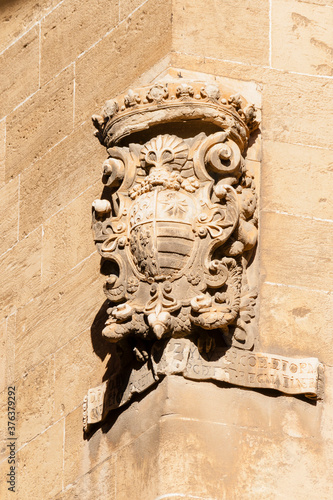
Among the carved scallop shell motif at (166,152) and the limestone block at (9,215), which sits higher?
the limestone block at (9,215)

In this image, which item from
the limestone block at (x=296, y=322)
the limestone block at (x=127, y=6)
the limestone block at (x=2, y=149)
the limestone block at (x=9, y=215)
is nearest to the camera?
the limestone block at (x=296, y=322)

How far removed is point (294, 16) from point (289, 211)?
3.45 feet

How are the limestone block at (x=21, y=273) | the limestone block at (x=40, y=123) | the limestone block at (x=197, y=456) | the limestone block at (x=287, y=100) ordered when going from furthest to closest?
the limestone block at (x=40, y=123)
the limestone block at (x=21, y=273)
the limestone block at (x=287, y=100)
the limestone block at (x=197, y=456)

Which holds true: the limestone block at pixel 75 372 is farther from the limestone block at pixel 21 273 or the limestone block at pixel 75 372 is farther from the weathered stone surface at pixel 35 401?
the limestone block at pixel 21 273

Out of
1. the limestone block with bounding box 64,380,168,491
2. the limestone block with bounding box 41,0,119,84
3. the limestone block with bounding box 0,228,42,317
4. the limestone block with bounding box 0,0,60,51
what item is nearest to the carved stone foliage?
the limestone block with bounding box 64,380,168,491

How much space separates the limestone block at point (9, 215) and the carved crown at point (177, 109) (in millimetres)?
1206

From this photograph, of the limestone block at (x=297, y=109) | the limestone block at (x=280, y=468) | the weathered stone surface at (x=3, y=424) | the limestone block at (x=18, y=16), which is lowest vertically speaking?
the limestone block at (x=280, y=468)

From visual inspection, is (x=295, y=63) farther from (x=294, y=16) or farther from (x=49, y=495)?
(x=49, y=495)

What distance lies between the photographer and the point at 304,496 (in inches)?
304

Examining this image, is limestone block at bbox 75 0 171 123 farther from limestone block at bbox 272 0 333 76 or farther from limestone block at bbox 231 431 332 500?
limestone block at bbox 231 431 332 500

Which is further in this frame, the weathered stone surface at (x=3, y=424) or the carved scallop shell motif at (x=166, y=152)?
the weathered stone surface at (x=3, y=424)

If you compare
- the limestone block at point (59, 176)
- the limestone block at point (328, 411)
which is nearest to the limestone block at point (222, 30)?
the limestone block at point (59, 176)

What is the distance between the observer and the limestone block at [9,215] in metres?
9.37

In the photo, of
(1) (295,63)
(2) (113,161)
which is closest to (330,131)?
(1) (295,63)
